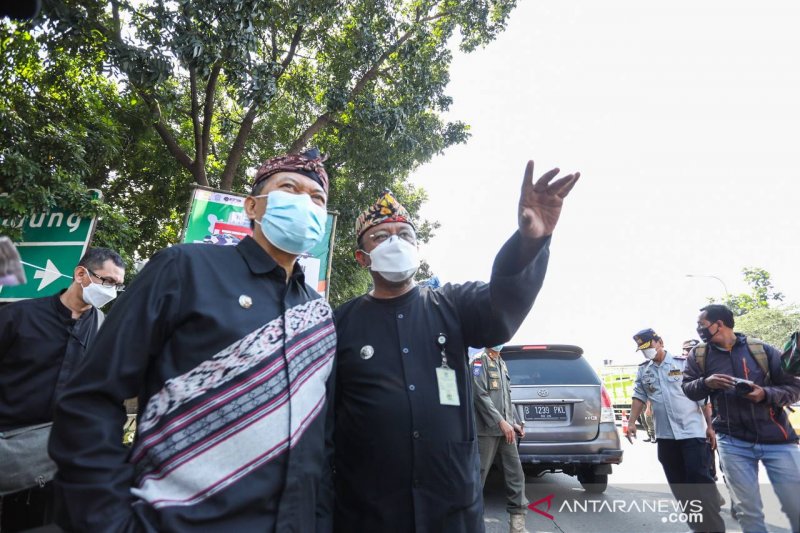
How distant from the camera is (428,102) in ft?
29.5

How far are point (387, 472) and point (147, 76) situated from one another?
5.89 meters

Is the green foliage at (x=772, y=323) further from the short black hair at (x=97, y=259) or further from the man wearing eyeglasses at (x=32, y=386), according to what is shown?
the man wearing eyeglasses at (x=32, y=386)

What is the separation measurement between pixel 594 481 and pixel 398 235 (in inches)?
209

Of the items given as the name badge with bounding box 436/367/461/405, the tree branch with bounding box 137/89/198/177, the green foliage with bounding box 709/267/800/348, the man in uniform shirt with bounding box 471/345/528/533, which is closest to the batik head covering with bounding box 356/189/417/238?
the name badge with bounding box 436/367/461/405

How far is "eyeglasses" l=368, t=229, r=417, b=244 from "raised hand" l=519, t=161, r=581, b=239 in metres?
0.77

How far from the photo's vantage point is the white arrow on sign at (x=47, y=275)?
459 cm

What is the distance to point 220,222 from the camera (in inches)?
198

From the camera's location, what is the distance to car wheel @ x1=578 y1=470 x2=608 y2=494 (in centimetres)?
590

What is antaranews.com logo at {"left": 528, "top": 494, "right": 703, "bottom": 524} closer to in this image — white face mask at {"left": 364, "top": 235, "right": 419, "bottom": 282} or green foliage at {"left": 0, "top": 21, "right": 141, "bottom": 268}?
white face mask at {"left": 364, "top": 235, "right": 419, "bottom": 282}

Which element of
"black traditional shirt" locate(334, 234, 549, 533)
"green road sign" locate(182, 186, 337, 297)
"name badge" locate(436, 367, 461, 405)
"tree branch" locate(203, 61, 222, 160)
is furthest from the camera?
"tree branch" locate(203, 61, 222, 160)

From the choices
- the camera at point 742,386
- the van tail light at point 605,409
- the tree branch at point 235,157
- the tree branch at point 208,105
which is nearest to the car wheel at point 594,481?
the van tail light at point 605,409

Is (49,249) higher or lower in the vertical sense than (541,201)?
higher

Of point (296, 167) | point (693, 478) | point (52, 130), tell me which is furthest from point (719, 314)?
point (52, 130)

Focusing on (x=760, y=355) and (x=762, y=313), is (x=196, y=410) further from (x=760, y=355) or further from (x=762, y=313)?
(x=762, y=313)
